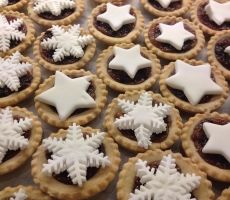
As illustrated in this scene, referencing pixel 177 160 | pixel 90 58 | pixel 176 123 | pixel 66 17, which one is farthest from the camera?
pixel 66 17

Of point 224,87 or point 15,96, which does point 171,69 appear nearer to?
point 224,87

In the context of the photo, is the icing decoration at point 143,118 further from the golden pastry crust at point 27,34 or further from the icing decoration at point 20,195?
the golden pastry crust at point 27,34

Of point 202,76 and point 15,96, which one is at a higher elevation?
point 202,76

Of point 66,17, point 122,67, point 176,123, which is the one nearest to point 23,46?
point 66,17

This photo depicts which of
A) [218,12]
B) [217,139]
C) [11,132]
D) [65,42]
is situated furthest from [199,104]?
[11,132]

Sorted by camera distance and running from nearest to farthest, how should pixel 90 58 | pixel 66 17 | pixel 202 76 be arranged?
pixel 202 76 < pixel 90 58 < pixel 66 17

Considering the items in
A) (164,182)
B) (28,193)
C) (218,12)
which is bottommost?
(28,193)

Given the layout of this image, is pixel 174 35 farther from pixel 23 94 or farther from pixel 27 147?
pixel 27 147
